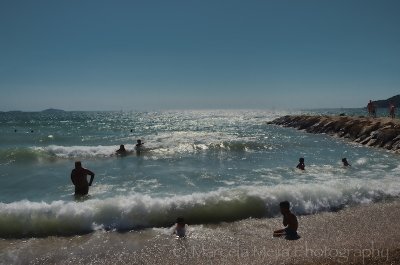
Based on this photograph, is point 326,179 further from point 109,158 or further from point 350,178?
point 109,158

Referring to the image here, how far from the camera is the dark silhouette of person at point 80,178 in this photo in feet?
41.6

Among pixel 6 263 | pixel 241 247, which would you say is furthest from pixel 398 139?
pixel 6 263

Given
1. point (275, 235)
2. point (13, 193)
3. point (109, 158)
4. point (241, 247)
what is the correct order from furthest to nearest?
point (109, 158) < point (13, 193) < point (275, 235) < point (241, 247)

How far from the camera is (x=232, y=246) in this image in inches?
336

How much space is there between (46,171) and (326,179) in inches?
569

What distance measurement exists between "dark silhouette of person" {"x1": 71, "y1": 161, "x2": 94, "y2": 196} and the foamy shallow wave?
138 cm

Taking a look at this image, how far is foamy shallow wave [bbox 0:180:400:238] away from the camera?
10.2 metres

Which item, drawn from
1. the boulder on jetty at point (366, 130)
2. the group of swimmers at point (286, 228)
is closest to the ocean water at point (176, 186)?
the group of swimmers at point (286, 228)

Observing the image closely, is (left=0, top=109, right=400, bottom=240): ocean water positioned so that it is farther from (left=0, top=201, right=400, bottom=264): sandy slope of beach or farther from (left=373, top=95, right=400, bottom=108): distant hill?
(left=373, top=95, right=400, bottom=108): distant hill

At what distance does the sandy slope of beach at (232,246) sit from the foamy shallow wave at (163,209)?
0.60m

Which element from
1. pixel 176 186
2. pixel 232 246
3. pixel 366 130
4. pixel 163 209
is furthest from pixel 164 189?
pixel 366 130

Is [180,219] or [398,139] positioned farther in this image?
[398,139]

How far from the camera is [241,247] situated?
844 cm

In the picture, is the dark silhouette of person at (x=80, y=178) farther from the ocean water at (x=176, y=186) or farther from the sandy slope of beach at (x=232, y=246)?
the sandy slope of beach at (x=232, y=246)
